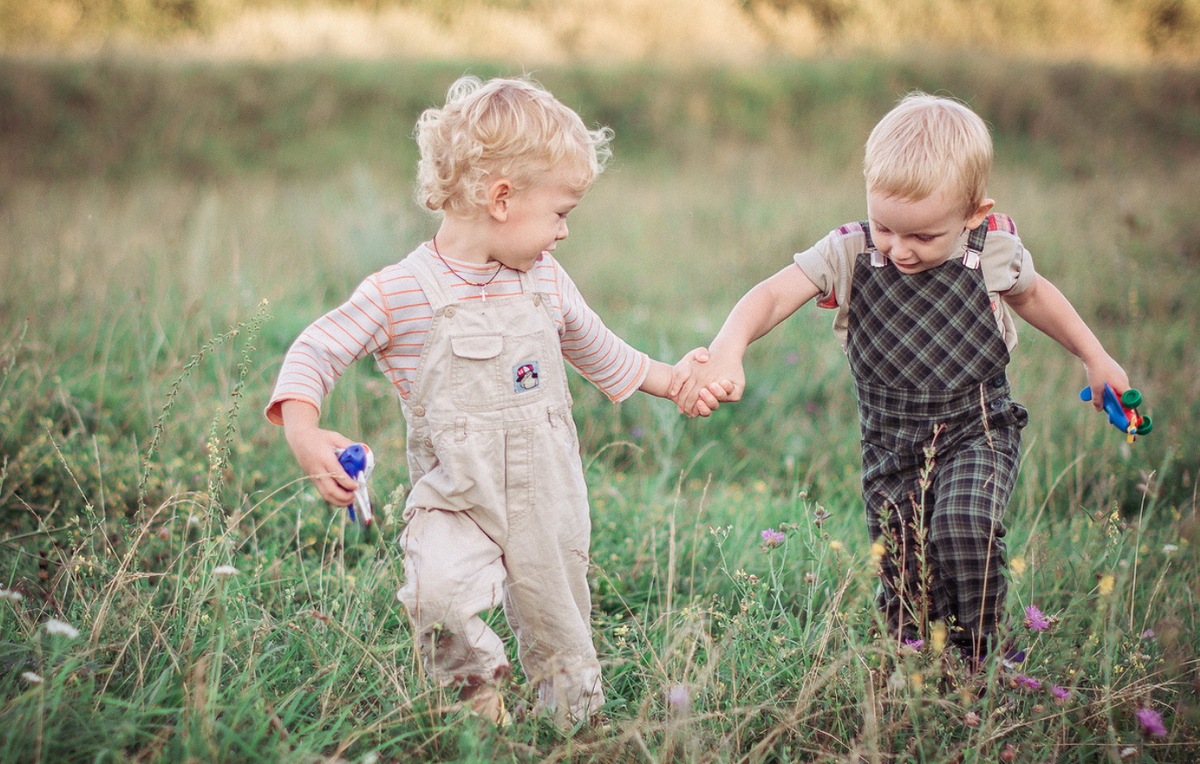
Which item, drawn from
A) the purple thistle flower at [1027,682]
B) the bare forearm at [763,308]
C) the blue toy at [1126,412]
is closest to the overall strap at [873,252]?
the bare forearm at [763,308]

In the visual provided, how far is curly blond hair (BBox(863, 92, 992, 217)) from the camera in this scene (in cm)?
209

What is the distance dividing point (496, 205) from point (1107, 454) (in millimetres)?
3286

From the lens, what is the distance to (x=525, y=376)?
2.04 meters

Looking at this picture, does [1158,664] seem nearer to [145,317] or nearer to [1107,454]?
[1107,454]

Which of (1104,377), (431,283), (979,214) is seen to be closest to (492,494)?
(431,283)

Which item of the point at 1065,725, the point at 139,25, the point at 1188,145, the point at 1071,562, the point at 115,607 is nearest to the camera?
the point at 1065,725

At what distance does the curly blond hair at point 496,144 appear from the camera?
1.98 m

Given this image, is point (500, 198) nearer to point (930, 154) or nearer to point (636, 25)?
point (930, 154)

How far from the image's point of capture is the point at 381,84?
12.7 m

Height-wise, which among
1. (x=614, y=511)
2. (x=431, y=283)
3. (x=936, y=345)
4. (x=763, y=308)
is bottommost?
(x=614, y=511)

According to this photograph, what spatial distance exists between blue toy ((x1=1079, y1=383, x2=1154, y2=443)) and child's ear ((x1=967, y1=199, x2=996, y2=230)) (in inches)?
22.2

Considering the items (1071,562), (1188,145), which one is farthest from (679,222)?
(1188,145)

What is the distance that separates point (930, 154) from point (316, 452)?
1679 millimetres

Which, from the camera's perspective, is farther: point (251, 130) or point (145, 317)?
point (251, 130)
